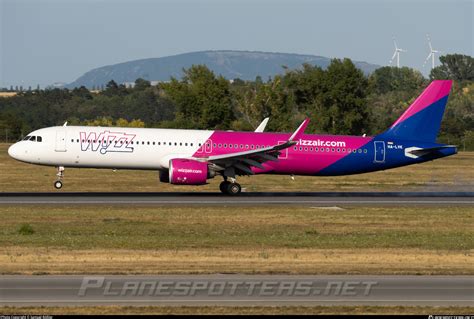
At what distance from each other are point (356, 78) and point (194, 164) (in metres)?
59.5

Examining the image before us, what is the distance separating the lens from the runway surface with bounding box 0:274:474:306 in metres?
17.7

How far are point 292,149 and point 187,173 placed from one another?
18.9 feet

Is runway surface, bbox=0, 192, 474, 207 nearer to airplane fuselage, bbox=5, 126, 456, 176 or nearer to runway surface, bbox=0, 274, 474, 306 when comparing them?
airplane fuselage, bbox=5, 126, 456, 176

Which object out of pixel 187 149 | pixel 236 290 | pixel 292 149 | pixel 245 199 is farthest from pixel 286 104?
pixel 236 290

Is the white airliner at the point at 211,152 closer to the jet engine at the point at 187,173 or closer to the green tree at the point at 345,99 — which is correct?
the jet engine at the point at 187,173

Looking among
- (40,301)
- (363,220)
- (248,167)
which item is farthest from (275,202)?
(40,301)

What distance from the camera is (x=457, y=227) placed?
32.0m

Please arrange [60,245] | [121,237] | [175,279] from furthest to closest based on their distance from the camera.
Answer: [121,237]
[60,245]
[175,279]

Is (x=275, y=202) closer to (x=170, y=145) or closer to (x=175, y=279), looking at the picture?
(x=170, y=145)

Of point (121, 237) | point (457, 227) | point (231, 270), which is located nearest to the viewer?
point (231, 270)

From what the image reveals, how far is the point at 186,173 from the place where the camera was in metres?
41.0

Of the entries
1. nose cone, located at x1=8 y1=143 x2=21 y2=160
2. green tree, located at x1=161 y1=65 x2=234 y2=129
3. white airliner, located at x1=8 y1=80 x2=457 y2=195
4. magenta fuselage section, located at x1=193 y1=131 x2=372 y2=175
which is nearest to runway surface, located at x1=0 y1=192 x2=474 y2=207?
white airliner, located at x1=8 y1=80 x2=457 y2=195

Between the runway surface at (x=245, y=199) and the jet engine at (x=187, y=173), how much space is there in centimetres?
82

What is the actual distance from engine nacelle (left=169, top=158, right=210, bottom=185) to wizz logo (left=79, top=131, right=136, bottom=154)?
2750mm
